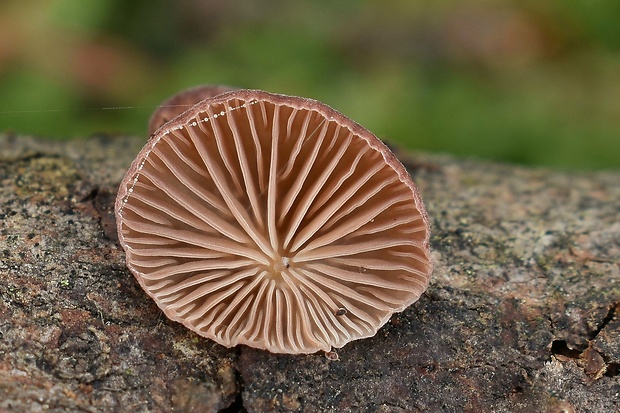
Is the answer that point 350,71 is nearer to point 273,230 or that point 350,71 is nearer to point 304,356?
point 273,230

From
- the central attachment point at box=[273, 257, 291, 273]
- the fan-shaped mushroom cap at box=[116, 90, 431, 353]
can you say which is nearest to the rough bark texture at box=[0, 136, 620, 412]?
the fan-shaped mushroom cap at box=[116, 90, 431, 353]

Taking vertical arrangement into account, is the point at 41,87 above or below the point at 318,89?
below

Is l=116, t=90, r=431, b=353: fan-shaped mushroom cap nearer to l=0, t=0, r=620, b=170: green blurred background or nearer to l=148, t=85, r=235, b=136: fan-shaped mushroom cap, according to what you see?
l=148, t=85, r=235, b=136: fan-shaped mushroom cap

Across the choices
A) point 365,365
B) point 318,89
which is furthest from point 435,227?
point 318,89

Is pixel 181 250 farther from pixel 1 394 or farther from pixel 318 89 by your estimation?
pixel 318 89

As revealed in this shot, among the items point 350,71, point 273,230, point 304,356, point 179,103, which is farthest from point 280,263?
point 350,71

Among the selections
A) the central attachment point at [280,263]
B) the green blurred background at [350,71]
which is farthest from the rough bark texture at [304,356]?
the green blurred background at [350,71]
